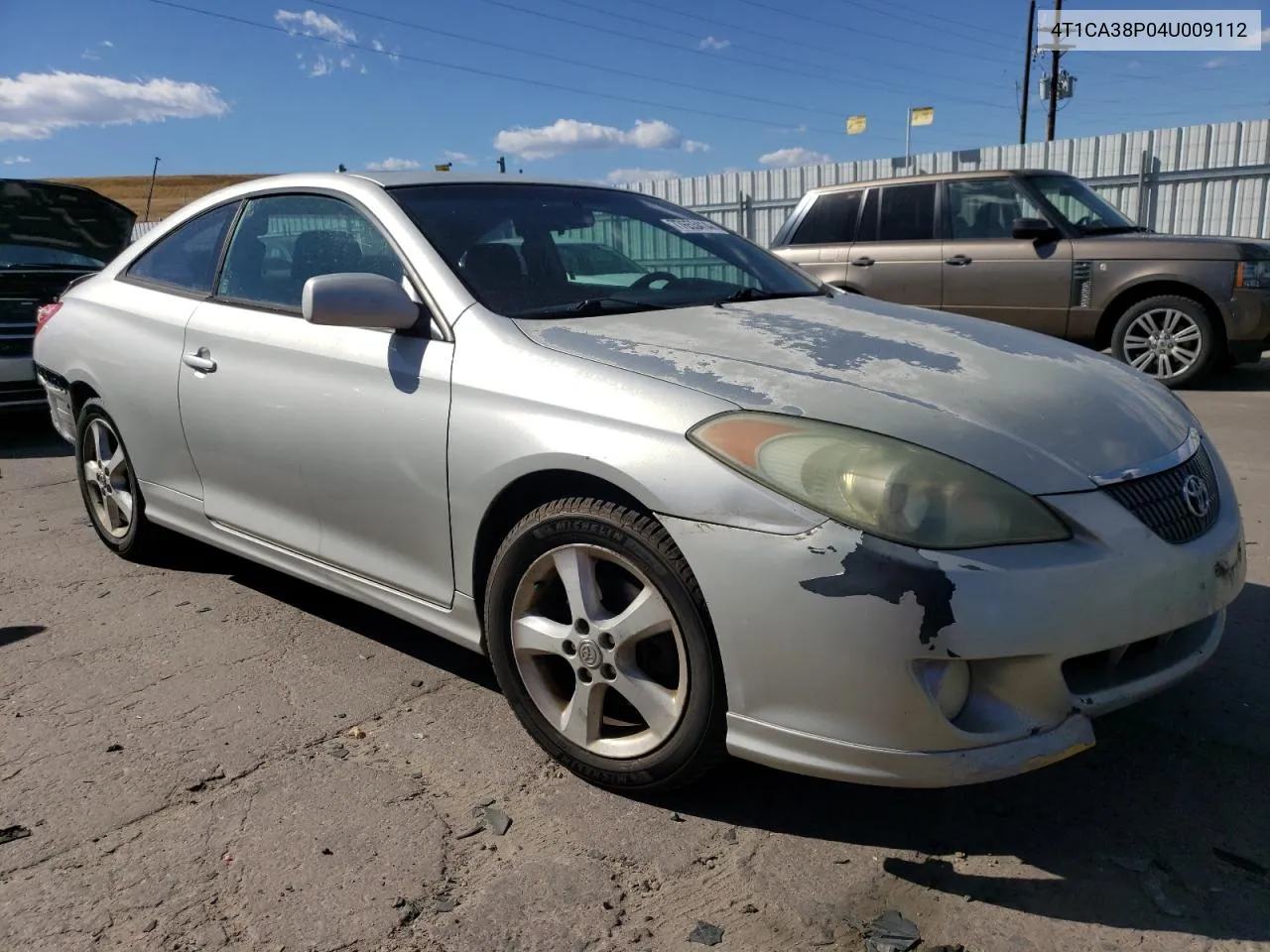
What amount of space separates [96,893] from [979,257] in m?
8.08

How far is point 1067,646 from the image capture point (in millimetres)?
2020

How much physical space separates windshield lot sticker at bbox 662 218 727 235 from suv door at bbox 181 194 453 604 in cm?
117

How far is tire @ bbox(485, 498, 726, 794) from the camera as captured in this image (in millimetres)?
2225

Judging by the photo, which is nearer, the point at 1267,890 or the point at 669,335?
the point at 1267,890

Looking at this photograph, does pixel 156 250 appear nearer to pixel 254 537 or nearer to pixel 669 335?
pixel 254 537

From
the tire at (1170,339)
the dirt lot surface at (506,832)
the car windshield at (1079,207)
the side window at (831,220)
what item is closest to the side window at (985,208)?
the car windshield at (1079,207)

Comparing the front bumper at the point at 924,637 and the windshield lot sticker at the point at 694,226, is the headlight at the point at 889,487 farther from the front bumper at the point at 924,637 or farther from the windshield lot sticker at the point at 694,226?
the windshield lot sticker at the point at 694,226

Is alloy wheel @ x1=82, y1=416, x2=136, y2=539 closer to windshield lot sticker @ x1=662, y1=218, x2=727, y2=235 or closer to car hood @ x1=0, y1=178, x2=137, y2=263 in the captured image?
windshield lot sticker @ x1=662, y1=218, x2=727, y2=235

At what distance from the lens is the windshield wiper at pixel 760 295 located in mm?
3248

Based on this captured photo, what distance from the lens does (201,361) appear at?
349cm

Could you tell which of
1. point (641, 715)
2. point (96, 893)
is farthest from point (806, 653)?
point (96, 893)

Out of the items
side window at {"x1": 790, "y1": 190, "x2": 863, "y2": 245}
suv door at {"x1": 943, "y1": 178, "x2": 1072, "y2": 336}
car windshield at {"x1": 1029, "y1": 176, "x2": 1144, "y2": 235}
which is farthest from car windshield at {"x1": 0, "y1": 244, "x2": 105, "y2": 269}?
car windshield at {"x1": 1029, "y1": 176, "x2": 1144, "y2": 235}

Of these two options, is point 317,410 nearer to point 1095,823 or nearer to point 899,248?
point 1095,823

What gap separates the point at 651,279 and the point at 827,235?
6.43m
